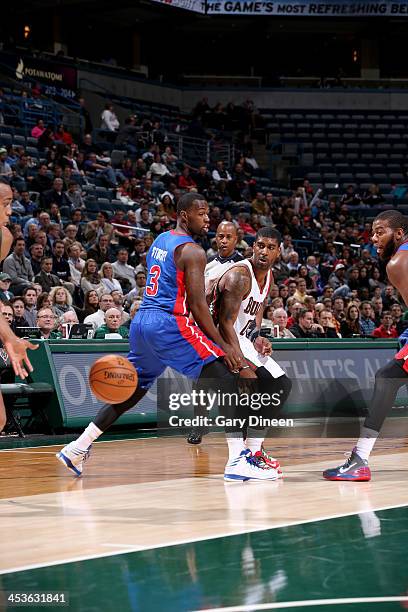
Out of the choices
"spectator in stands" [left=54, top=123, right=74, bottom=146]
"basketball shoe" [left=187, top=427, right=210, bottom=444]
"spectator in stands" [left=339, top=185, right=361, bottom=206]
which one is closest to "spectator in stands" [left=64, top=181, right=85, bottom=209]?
"spectator in stands" [left=54, top=123, right=74, bottom=146]

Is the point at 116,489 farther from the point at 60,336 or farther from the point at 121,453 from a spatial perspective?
the point at 60,336

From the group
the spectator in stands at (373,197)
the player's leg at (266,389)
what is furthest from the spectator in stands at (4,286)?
the spectator in stands at (373,197)

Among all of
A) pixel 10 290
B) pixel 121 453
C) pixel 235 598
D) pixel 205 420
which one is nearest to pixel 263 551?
pixel 235 598

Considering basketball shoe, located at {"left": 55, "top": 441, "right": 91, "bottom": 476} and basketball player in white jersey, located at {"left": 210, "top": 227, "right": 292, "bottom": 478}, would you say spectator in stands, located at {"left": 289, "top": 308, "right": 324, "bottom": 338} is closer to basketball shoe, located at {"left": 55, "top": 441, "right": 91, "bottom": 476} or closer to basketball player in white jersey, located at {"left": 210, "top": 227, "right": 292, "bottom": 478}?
basketball player in white jersey, located at {"left": 210, "top": 227, "right": 292, "bottom": 478}

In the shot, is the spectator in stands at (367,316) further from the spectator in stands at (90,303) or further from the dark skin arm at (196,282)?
the dark skin arm at (196,282)

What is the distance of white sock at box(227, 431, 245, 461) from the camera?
7.97 meters

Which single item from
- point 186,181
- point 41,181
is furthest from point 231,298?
point 186,181

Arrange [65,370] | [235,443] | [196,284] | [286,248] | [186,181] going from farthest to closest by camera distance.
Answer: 1. [186,181]
2. [286,248]
3. [65,370]
4. [235,443]
5. [196,284]

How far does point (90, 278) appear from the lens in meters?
15.1

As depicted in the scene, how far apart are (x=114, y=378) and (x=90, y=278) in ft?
24.5

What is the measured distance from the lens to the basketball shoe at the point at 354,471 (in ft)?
26.5

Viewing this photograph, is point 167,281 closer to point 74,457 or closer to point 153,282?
point 153,282

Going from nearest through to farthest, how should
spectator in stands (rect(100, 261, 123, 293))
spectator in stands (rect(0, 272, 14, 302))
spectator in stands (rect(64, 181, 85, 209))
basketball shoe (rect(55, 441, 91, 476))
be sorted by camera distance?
basketball shoe (rect(55, 441, 91, 476)) < spectator in stands (rect(0, 272, 14, 302)) < spectator in stands (rect(100, 261, 123, 293)) < spectator in stands (rect(64, 181, 85, 209))

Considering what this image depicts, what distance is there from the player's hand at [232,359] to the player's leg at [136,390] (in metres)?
0.49
